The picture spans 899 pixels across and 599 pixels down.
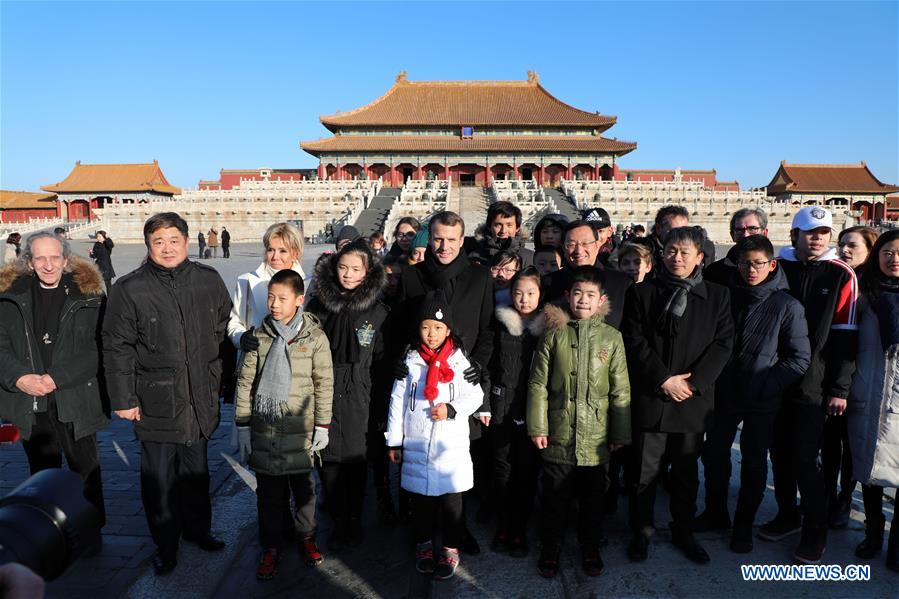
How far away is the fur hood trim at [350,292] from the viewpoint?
10.3ft

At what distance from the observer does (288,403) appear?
290cm

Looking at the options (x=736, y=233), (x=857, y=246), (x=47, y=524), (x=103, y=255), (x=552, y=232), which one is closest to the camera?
(x=47, y=524)

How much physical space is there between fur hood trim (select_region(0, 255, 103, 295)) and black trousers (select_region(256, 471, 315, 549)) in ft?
4.75

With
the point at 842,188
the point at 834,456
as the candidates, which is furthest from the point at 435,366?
the point at 842,188

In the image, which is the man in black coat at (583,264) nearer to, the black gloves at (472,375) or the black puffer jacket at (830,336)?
the black gloves at (472,375)

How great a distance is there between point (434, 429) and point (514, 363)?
1.91ft

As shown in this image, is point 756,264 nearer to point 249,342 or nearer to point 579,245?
A: point 579,245

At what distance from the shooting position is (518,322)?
10.2 feet

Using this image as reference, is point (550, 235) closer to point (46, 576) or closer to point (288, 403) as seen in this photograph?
point (288, 403)

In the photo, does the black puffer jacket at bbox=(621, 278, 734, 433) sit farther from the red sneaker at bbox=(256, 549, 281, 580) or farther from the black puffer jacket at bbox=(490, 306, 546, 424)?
the red sneaker at bbox=(256, 549, 281, 580)

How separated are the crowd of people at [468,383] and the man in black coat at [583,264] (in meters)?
0.02

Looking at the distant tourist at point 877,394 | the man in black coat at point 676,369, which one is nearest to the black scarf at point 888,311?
the distant tourist at point 877,394

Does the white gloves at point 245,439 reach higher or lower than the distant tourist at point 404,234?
lower

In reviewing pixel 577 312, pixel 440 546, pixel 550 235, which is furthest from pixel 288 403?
pixel 550 235
